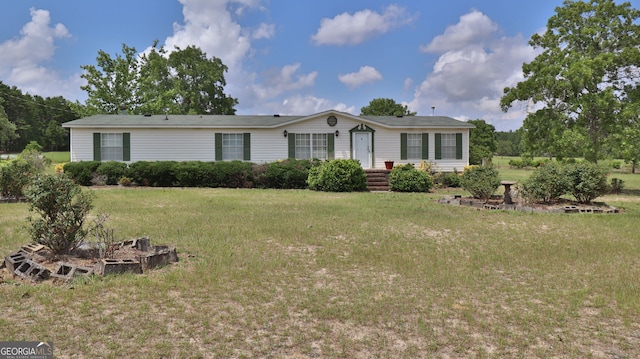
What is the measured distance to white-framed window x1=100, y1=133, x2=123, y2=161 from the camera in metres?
19.2

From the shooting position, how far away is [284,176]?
16781 millimetres

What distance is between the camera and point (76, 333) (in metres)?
3.49

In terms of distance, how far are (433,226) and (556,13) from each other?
14.6 m

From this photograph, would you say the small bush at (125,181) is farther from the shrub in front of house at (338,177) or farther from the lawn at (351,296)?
the lawn at (351,296)

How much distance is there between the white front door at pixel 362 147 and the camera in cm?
2003

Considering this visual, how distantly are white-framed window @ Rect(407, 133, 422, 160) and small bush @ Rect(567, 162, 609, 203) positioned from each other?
30.1 feet

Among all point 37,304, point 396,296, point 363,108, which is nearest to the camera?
point 37,304

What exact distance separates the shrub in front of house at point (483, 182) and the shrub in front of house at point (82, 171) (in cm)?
1433

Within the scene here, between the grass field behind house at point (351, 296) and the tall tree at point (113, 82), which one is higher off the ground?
the tall tree at point (113, 82)

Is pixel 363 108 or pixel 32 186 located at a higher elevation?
pixel 363 108

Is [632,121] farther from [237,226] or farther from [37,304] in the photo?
[37,304]

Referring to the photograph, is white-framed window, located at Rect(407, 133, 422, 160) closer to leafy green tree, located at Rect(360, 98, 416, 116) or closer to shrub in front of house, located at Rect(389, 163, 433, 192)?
shrub in front of house, located at Rect(389, 163, 433, 192)

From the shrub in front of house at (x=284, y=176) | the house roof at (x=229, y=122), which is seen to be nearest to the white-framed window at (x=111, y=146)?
the house roof at (x=229, y=122)

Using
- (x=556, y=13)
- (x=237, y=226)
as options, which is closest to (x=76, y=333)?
(x=237, y=226)
